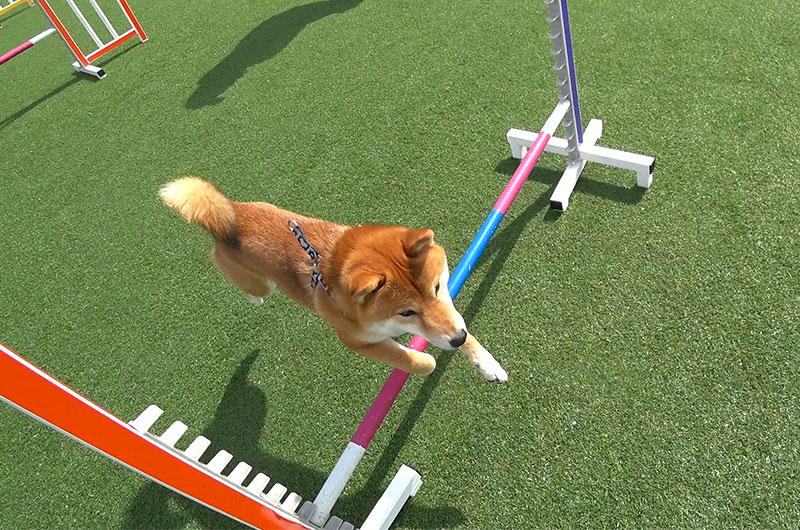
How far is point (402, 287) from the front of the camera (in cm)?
168

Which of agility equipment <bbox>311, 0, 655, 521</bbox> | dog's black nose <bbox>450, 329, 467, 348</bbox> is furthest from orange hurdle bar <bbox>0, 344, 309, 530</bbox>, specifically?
dog's black nose <bbox>450, 329, 467, 348</bbox>

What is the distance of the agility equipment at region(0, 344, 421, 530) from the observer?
118 centimetres

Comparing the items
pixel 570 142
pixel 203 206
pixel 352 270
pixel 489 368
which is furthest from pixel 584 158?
pixel 203 206

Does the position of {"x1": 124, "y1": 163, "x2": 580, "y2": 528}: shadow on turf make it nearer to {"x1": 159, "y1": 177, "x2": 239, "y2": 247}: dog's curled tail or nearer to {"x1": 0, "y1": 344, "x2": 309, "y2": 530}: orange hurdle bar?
{"x1": 0, "y1": 344, "x2": 309, "y2": 530}: orange hurdle bar

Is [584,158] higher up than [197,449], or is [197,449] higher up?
[197,449]

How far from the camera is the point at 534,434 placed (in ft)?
7.36

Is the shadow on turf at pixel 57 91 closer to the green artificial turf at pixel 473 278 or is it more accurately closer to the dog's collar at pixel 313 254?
the green artificial turf at pixel 473 278

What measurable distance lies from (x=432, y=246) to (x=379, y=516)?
1.05 metres

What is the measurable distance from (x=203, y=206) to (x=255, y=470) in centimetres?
125

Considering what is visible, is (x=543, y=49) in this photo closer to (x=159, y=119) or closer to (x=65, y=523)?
(x=159, y=119)

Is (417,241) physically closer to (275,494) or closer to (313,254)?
(313,254)

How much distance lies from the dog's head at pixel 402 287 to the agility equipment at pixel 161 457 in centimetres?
69

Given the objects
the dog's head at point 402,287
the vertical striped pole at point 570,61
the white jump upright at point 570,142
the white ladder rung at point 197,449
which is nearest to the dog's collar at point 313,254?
the dog's head at point 402,287

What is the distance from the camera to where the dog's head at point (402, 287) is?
167 centimetres
